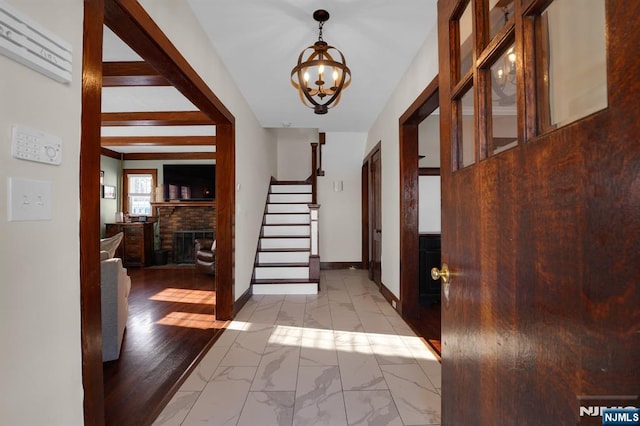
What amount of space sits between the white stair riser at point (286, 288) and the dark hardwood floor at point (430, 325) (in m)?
1.50

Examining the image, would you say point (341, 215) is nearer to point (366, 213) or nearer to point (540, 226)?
point (366, 213)

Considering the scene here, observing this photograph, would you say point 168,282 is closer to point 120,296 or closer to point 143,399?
point 120,296

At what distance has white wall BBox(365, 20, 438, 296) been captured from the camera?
253cm

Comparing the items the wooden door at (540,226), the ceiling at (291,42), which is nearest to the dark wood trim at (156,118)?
the ceiling at (291,42)

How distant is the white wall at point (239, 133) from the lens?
193 centimetres

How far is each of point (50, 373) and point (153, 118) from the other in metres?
4.05

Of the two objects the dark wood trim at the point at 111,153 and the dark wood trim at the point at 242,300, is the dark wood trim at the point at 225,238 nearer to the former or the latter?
the dark wood trim at the point at 242,300

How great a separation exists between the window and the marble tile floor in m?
5.35

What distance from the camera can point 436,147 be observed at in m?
4.55

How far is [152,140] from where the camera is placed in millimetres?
5578

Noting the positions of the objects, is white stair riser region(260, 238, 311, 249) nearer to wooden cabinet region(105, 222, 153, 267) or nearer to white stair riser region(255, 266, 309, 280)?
white stair riser region(255, 266, 309, 280)

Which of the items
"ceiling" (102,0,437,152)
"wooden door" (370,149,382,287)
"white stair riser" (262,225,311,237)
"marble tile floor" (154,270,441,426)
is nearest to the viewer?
"marble tile floor" (154,270,441,426)

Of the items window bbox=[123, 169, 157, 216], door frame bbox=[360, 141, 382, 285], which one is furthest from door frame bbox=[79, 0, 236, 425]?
window bbox=[123, 169, 157, 216]

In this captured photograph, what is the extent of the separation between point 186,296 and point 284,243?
1.62m
